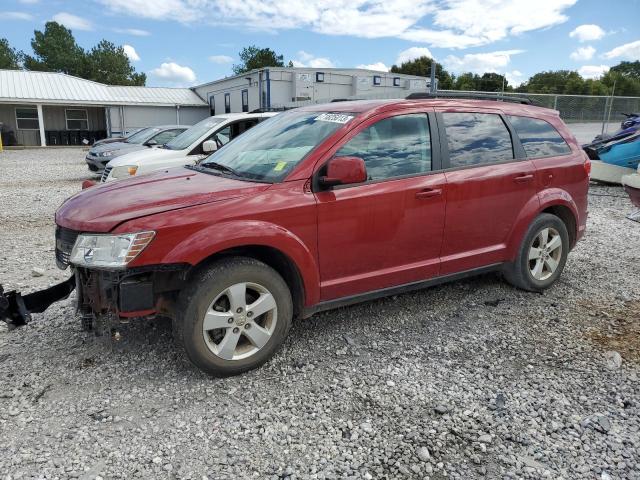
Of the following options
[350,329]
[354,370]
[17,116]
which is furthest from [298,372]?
[17,116]

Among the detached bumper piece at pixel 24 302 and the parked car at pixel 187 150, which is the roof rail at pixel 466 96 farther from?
the parked car at pixel 187 150

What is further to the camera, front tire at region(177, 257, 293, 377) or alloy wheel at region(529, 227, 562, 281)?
alloy wheel at region(529, 227, 562, 281)

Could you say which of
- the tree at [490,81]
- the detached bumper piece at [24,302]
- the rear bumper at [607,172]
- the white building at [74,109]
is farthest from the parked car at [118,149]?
the tree at [490,81]

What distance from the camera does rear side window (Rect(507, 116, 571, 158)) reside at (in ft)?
15.3

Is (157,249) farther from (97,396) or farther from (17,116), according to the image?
(17,116)

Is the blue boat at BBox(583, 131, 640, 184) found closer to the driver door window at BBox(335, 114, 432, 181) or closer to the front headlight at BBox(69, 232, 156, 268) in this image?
the driver door window at BBox(335, 114, 432, 181)

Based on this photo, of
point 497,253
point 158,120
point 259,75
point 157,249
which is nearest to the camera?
point 157,249

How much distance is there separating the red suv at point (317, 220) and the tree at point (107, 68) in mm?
76695

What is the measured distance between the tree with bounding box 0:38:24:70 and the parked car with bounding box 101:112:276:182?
7811cm

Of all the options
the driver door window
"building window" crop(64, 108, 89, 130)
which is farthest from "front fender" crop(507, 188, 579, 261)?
"building window" crop(64, 108, 89, 130)

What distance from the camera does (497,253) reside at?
4523 mm

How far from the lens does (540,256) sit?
4824 mm

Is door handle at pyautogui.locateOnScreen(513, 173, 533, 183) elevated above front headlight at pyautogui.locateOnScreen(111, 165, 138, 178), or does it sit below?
above

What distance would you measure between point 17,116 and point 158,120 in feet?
29.0
